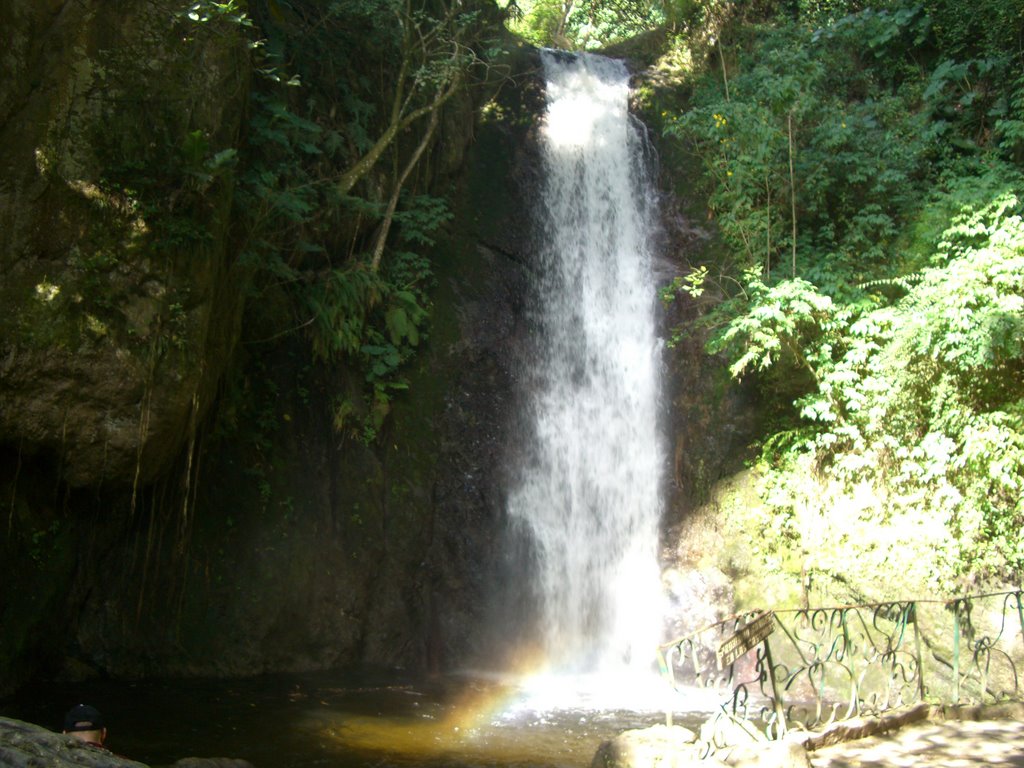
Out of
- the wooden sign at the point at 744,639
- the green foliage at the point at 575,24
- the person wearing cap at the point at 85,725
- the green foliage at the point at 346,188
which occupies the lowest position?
the person wearing cap at the point at 85,725

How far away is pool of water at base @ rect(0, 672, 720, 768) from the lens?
7082mm

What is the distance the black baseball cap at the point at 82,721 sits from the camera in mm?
4777

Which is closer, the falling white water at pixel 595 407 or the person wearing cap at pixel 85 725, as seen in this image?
the person wearing cap at pixel 85 725

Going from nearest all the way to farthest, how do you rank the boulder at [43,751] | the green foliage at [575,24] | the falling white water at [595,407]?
the boulder at [43,751]
the falling white water at [595,407]
the green foliage at [575,24]

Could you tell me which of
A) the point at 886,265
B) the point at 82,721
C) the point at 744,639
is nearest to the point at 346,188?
the point at 886,265

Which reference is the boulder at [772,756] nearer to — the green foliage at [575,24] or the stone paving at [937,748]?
the stone paving at [937,748]

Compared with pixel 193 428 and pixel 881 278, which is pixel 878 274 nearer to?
pixel 881 278

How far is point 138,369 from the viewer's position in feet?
26.9

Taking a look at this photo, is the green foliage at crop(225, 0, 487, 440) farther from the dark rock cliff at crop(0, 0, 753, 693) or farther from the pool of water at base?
the pool of water at base

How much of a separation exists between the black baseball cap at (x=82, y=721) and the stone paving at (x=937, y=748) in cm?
402

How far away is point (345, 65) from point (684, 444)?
721 centimetres

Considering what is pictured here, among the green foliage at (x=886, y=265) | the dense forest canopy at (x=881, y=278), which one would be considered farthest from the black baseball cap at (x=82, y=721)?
the green foliage at (x=886, y=265)

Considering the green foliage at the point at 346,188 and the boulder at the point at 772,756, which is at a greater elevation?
the green foliage at the point at 346,188

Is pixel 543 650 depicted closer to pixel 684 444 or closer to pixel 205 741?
pixel 684 444
